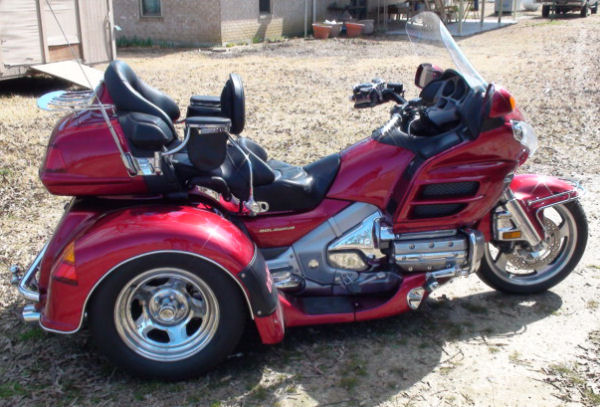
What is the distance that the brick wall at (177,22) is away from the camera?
1723 cm

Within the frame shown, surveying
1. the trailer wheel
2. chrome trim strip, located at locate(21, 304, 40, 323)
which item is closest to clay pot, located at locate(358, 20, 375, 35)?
the trailer wheel

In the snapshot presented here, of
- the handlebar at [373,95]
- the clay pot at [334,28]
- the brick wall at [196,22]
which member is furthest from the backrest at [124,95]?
the clay pot at [334,28]

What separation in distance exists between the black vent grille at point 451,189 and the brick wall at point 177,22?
1492 centimetres

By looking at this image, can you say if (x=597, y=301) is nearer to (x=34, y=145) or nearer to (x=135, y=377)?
(x=135, y=377)

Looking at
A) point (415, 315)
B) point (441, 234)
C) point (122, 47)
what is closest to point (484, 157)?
point (441, 234)

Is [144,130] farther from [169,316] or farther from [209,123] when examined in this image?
[169,316]

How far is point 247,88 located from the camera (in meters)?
10.5

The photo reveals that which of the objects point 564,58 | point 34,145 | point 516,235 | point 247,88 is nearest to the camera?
point 516,235

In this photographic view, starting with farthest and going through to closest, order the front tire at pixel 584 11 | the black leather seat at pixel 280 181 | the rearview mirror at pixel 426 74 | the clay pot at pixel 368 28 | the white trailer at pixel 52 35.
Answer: the front tire at pixel 584 11, the clay pot at pixel 368 28, the white trailer at pixel 52 35, the rearview mirror at pixel 426 74, the black leather seat at pixel 280 181

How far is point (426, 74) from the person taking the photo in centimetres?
387

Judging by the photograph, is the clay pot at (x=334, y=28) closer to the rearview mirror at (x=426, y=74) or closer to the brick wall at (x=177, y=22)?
the brick wall at (x=177, y=22)

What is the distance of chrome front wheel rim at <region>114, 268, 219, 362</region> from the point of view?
3023mm

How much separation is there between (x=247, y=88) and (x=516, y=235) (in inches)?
296

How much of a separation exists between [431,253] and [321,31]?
17054 millimetres
